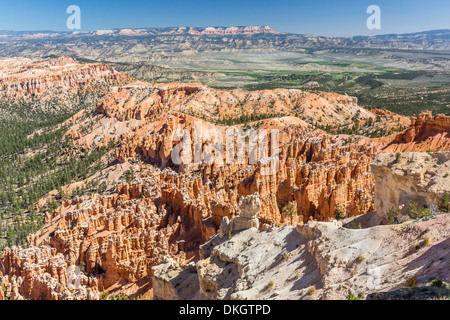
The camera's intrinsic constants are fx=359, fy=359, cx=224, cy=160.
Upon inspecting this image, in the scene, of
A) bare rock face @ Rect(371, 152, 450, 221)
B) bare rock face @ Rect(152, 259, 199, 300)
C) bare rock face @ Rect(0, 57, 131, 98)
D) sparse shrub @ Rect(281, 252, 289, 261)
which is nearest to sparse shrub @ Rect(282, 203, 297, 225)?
bare rock face @ Rect(371, 152, 450, 221)

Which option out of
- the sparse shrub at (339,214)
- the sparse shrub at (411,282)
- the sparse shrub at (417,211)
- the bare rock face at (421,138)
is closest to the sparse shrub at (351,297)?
the sparse shrub at (411,282)

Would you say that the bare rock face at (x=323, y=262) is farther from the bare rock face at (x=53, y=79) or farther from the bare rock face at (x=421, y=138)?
the bare rock face at (x=53, y=79)

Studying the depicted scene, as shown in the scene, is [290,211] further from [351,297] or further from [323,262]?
[351,297]

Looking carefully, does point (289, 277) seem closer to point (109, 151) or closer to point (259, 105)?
point (109, 151)

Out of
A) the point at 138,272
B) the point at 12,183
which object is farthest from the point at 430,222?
the point at 12,183

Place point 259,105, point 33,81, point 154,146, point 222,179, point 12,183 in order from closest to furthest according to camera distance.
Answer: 1. point 222,179
2. point 154,146
3. point 12,183
4. point 259,105
5. point 33,81

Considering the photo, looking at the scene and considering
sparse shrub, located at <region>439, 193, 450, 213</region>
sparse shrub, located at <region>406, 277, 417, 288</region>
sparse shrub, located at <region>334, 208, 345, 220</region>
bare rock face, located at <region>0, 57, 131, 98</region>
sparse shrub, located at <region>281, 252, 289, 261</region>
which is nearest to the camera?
sparse shrub, located at <region>406, 277, 417, 288</region>

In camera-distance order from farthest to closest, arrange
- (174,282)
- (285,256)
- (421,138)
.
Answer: (421,138) → (174,282) → (285,256)

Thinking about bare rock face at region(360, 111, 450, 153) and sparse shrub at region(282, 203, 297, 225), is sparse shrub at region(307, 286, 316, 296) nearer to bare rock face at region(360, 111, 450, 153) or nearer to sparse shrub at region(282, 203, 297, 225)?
sparse shrub at region(282, 203, 297, 225)
